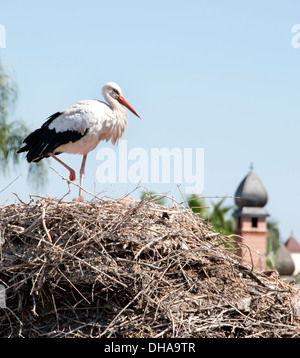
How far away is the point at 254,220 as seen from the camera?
61.8ft

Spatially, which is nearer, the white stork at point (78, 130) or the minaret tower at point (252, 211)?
the white stork at point (78, 130)

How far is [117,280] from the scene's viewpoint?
20.0ft

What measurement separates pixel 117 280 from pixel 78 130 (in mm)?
3631

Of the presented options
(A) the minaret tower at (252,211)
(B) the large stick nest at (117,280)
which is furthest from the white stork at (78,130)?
(A) the minaret tower at (252,211)

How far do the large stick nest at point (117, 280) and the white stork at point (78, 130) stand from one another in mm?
2766

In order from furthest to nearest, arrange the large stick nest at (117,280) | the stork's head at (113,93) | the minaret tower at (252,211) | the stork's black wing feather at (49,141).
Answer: the minaret tower at (252,211) → the stork's head at (113,93) → the stork's black wing feather at (49,141) → the large stick nest at (117,280)

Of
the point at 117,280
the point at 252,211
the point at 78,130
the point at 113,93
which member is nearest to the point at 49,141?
the point at 78,130

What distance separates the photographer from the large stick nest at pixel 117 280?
6.12 m

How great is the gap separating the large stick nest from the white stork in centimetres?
277

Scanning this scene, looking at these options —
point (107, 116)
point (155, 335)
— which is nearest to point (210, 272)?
point (155, 335)

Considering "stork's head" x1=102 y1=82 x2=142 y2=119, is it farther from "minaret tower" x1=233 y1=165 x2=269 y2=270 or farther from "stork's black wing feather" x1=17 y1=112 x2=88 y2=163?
"minaret tower" x1=233 y1=165 x2=269 y2=270

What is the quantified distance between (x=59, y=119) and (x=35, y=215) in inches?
123


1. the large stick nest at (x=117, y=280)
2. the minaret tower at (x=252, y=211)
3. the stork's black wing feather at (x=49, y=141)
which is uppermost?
the stork's black wing feather at (x=49, y=141)

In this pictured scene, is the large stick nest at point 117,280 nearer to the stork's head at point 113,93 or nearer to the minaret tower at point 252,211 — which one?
the stork's head at point 113,93
